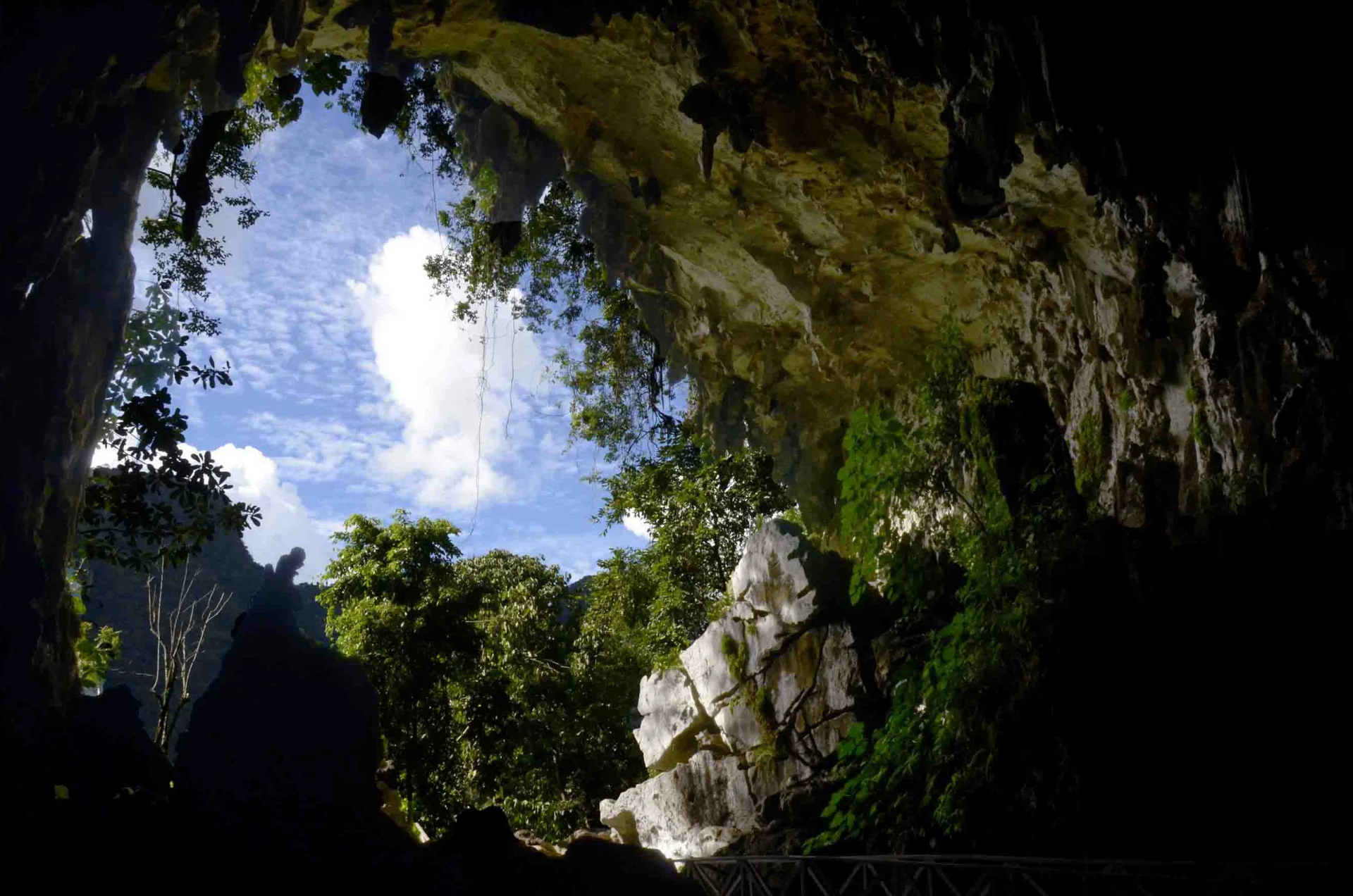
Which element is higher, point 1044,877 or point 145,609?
point 145,609

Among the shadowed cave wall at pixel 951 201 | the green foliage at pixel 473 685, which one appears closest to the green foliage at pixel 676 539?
the green foliage at pixel 473 685

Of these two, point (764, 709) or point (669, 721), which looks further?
point (669, 721)

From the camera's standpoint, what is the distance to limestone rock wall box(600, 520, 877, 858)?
10.8m

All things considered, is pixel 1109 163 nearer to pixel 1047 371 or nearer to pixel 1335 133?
pixel 1335 133

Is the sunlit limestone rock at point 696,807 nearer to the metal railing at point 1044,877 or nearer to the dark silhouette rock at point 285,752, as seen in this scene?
the metal railing at point 1044,877

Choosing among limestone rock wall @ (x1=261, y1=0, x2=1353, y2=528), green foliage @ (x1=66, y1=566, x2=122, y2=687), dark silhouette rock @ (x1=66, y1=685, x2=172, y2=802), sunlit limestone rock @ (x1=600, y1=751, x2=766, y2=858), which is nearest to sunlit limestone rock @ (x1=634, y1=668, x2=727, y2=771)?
sunlit limestone rock @ (x1=600, y1=751, x2=766, y2=858)

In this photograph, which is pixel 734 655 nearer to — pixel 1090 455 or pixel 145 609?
pixel 1090 455

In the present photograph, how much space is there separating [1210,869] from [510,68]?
1010cm

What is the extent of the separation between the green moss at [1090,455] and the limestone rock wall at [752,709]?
3.64m

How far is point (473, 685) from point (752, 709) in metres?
5.02

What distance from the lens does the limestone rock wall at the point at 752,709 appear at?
10812 millimetres

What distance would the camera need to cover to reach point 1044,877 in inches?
234

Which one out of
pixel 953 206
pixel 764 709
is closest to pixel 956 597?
pixel 953 206

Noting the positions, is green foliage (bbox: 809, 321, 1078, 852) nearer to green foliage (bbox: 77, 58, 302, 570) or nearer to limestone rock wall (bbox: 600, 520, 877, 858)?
limestone rock wall (bbox: 600, 520, 877, 858)
